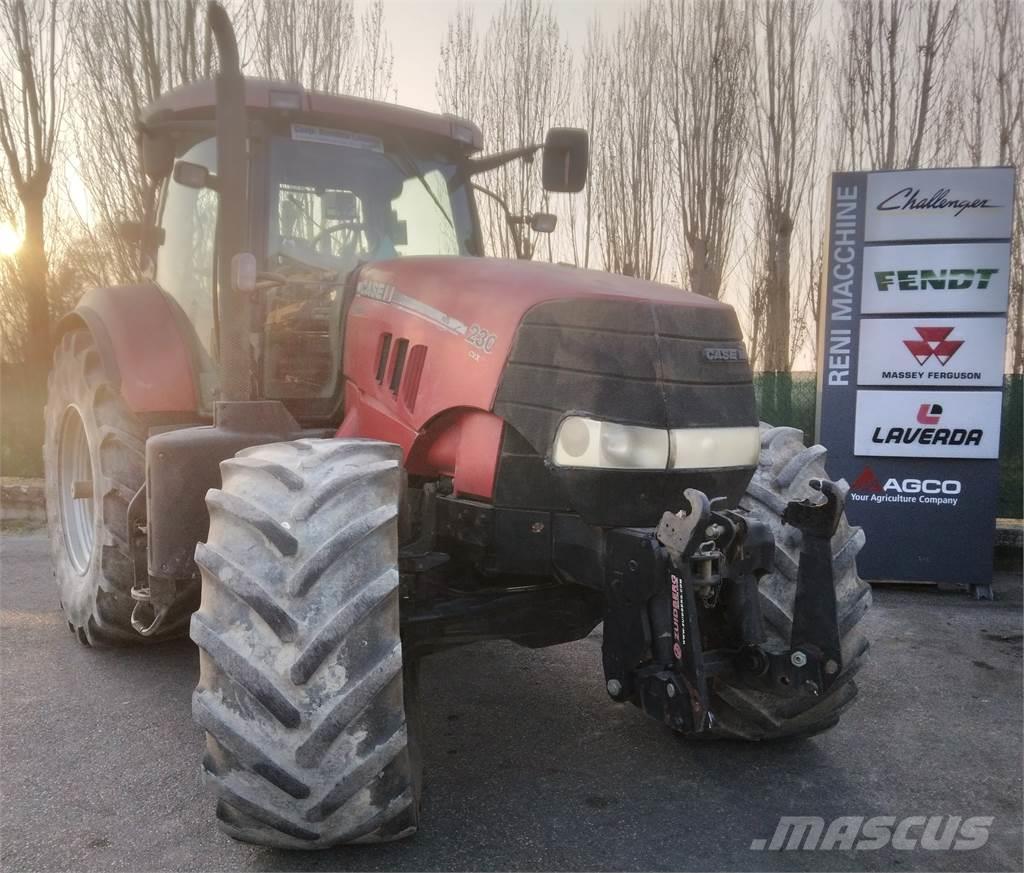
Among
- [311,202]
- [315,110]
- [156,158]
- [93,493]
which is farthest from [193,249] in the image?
[93,493]

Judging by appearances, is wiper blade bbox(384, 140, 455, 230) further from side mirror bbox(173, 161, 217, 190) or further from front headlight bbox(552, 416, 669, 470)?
front headlight bbox(552, 416, 669, 470)

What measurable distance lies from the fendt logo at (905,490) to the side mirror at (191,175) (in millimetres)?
4269

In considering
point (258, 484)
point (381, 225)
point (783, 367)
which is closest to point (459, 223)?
point (381, 225)

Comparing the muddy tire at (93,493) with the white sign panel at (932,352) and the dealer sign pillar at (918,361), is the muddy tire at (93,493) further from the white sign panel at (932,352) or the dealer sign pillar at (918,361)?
the white sign panel at (932,352)

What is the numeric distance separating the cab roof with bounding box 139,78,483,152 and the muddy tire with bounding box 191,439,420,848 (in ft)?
5.35

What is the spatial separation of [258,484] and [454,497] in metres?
0.59

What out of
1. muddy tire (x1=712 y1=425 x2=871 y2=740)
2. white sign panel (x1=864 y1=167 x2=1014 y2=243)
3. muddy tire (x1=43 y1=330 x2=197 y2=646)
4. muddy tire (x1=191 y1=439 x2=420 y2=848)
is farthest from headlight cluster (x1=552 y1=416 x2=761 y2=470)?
white sign panel (x1=864 y1=167 x2=1014 y2=243)

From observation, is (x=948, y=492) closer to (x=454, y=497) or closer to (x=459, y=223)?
(x=459, y=223)

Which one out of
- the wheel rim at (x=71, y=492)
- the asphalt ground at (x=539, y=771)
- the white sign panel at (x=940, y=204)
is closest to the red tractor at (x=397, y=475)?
the asphalt ground at (x=539, y=771)

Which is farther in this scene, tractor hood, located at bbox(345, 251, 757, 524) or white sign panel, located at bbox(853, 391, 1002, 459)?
white sign panel, located at bbox(853, 391, 1002, 459)

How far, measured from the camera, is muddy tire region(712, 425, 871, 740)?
2.82 m

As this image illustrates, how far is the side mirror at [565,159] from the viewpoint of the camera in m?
3.24

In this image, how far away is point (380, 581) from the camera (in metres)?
2.03

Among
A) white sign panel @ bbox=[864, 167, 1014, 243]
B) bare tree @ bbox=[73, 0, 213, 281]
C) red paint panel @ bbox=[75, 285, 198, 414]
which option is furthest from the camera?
bare tree @ bbox=[73, 0, 213, 281]
